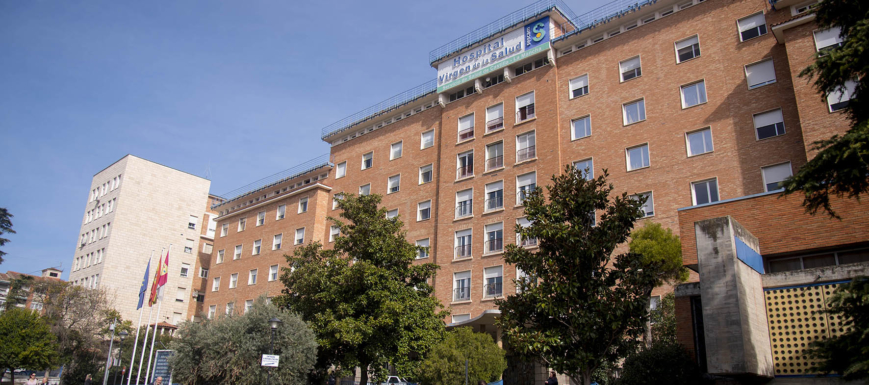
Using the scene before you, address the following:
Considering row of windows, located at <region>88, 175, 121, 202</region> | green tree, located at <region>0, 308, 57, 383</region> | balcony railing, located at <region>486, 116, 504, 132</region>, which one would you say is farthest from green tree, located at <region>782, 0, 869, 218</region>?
row of windows, located at <region>88, 175, 121, 202</region>

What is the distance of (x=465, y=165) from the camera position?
3819 centimetres

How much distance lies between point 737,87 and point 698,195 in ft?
17.7

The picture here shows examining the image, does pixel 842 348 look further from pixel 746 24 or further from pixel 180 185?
pixel 180 185

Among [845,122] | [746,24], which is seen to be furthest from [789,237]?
[746,24]

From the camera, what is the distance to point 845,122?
76.0ft

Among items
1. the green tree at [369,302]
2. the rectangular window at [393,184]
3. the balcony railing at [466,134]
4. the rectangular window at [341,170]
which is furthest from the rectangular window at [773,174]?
the rectangular window at [341,170]

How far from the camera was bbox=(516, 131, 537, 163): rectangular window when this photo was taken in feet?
114

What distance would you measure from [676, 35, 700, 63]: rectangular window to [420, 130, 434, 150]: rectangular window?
16827mm

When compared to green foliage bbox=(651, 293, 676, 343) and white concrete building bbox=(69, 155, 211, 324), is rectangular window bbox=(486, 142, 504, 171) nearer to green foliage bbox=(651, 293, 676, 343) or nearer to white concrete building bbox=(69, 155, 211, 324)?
green foliage bbox=(651, 293, 676, 343)

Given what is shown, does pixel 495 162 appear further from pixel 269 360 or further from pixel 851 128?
pixel 851 128

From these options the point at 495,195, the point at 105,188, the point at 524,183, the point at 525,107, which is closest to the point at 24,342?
the point at 495,195

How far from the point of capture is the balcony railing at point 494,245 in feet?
112

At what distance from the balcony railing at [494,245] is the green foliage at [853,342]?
24600mm

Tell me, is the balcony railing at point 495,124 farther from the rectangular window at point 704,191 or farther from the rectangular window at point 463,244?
the rectangular window at point 704,191
